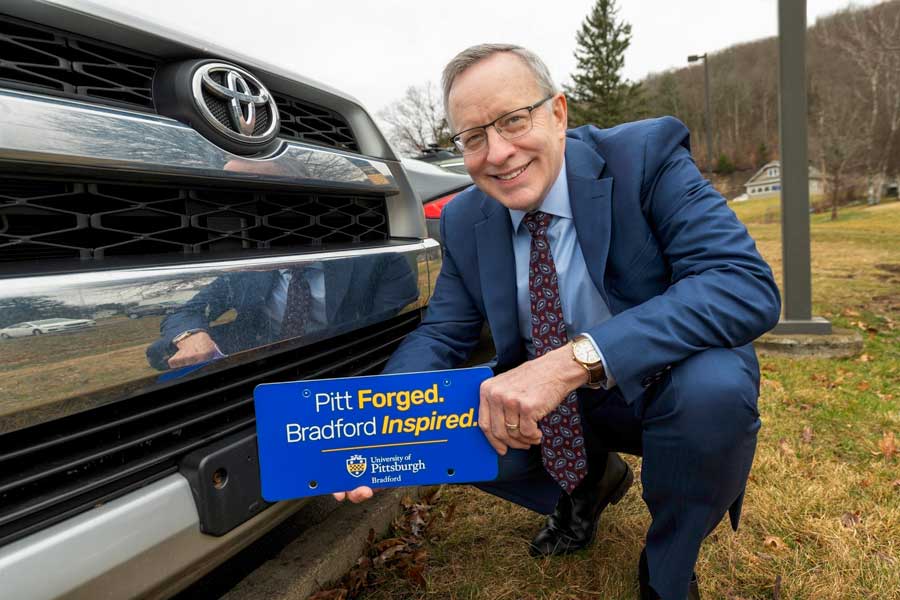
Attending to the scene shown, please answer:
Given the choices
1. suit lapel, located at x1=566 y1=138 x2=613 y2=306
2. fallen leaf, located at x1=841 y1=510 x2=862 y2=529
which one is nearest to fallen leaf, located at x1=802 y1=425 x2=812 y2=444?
fallen leaf, located at x1=841 y1=510 x2=862 y2=529

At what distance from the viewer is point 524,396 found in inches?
48.5

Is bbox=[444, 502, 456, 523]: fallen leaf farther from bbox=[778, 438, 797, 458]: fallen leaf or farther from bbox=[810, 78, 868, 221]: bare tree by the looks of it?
bbox=[810, 78, 868, 221]: bare tree

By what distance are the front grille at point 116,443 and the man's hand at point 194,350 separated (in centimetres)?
7

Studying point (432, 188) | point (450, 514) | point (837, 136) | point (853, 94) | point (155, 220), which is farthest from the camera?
point (837, 136)

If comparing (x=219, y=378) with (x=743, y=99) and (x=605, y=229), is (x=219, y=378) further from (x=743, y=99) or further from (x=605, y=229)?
(x=743, y=99)

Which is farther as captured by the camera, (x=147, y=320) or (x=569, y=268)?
(x=569, y=268)

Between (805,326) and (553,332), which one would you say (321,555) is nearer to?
(553,332)

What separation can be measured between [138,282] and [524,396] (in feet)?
2.41

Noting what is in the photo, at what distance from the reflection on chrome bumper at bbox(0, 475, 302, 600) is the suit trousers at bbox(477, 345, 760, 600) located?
35.7 inches

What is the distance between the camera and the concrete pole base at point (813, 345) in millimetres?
3600

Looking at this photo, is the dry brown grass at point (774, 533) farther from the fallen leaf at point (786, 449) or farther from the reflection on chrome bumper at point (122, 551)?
the reflection on chrome bumper at point (122, 551)

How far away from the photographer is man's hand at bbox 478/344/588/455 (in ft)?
3.99

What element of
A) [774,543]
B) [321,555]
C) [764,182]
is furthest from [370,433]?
[764,182]

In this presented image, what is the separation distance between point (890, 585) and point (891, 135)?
10.8 metres
